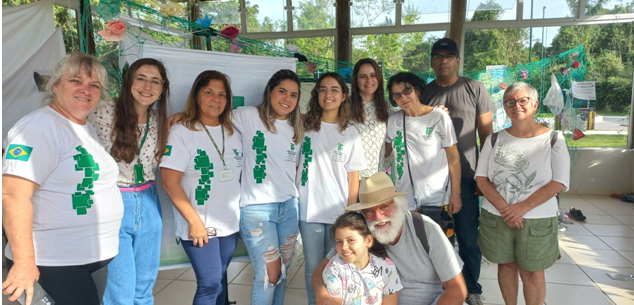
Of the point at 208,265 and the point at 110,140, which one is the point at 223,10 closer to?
the point at 110,140

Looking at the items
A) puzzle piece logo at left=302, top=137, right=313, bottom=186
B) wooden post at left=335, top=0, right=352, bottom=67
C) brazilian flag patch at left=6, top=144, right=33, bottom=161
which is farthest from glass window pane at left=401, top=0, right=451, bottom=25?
brazilian flag patch at left=6, top=144, right=33, bottom=161

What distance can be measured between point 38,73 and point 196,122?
9.38 feet

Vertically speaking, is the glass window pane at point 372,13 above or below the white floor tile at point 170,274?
above

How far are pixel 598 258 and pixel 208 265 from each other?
3.46m

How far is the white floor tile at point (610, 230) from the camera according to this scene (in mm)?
4285

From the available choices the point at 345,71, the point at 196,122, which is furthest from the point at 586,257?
the point at 196,122

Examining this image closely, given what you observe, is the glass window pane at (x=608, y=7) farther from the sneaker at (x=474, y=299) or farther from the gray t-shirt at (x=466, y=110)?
the sneaker at (x=474, y=299)

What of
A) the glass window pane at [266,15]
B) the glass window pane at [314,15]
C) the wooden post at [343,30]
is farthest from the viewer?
the glass window pane at [266,15]

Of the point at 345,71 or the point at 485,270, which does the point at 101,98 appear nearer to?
the point at 345,71

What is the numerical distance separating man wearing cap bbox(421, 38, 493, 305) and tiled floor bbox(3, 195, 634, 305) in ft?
1.61

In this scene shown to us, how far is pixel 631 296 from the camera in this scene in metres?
2.84

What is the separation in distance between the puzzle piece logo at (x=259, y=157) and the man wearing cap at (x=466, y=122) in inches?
48.5

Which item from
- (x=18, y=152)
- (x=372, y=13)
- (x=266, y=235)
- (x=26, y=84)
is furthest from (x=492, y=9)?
(x=18, y=152)

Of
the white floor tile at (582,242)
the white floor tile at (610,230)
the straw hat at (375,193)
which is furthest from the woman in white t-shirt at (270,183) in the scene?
the white floor tile at (610,230)
